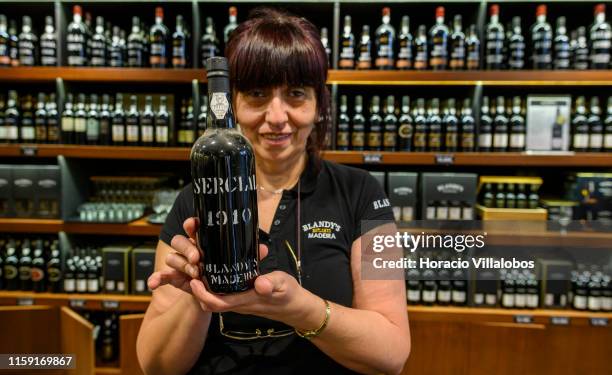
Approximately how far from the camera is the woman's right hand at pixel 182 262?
64cm

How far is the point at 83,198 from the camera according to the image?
2.66m

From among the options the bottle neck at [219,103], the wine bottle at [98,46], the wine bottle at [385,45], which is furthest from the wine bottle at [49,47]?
the bottle neck at [219,103]

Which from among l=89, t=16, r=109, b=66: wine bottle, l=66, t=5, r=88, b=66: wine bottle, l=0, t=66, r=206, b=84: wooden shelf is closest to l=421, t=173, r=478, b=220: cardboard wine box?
l=0, t=66, r=206, b=84: wooden shelf

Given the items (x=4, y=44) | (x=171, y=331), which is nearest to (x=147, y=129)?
(x=4, y=44)

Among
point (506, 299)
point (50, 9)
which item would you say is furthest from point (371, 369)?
point (50, 9)

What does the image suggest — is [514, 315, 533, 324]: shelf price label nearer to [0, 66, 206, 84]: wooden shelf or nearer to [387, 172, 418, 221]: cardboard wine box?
[387, 172, 418, 221]: cardboard wine box

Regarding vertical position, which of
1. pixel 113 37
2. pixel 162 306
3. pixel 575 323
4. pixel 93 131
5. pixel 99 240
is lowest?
pixel 575 323

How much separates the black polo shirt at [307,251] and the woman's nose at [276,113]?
0.61 feet

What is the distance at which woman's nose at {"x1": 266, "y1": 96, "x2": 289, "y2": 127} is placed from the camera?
0.86 metres

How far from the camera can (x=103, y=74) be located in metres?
2.31

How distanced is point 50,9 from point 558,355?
3.51m

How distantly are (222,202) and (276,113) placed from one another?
0.29 m

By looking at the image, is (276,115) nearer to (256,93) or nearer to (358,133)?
(256,93)

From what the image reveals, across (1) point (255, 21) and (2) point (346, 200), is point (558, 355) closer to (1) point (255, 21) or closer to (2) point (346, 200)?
(2) point (346, 200)
